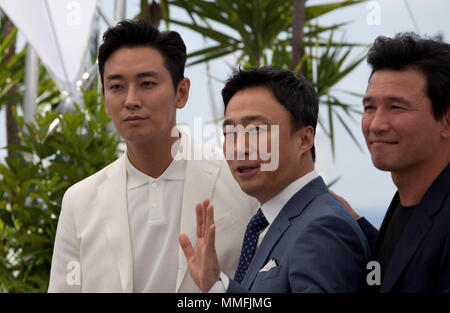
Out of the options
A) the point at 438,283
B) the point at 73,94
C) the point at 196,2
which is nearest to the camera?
the point at 438,283

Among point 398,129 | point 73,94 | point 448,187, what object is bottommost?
point 448,187

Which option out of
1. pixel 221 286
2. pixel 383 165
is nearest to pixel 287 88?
pixel 383 165

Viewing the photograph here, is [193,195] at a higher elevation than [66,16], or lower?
lower

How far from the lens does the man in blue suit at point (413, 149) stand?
150 centimetres

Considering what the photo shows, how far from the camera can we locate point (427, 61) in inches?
64.4

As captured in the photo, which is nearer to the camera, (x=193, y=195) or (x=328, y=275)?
(x=328, y=275)

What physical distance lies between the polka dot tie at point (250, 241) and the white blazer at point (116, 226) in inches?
8.5

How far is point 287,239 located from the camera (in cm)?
168

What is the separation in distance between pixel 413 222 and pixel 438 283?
18 centimetres

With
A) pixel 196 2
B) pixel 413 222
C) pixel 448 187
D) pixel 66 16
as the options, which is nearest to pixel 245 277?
pixel 413 222

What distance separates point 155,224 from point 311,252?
2.58ft

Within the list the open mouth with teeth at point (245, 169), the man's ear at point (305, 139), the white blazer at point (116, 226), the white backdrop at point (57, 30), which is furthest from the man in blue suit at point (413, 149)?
the white backdrop at point (57, 30)

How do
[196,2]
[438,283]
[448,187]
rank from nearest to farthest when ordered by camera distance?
[438,283]
[448,187]
[196,2]
